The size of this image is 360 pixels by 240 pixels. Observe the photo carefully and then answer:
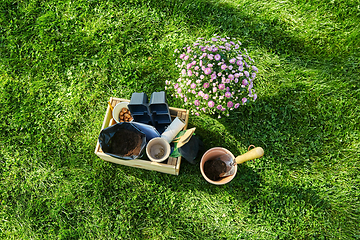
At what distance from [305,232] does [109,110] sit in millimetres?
2838

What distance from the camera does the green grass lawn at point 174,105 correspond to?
2.85m

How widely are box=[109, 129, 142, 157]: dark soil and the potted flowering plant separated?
0.72 metres

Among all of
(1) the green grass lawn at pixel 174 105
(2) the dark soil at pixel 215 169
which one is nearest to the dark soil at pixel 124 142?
(1) the green grass lawn at pixel 174 105

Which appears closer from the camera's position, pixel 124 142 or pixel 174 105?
pixel 124 142

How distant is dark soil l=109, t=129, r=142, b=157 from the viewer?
245cm

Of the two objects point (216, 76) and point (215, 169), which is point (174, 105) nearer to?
point (216, 76)

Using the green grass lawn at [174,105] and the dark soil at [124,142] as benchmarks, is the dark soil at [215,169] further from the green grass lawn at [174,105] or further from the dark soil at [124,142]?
the dark soil at [124,142]

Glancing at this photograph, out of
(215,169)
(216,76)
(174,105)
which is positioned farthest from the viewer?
(174,105)

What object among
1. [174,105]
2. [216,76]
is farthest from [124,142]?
[216,76]

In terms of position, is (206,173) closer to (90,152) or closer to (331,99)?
(90,152)

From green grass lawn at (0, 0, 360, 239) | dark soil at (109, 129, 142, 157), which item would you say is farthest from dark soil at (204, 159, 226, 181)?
dark soil at (109, 129, 142, 157)

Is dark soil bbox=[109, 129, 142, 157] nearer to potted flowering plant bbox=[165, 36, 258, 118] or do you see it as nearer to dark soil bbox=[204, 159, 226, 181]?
potted flowering plant bbox=[165, 36, 258, 118]

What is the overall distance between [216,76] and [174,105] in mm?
915

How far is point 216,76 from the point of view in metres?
2.41
